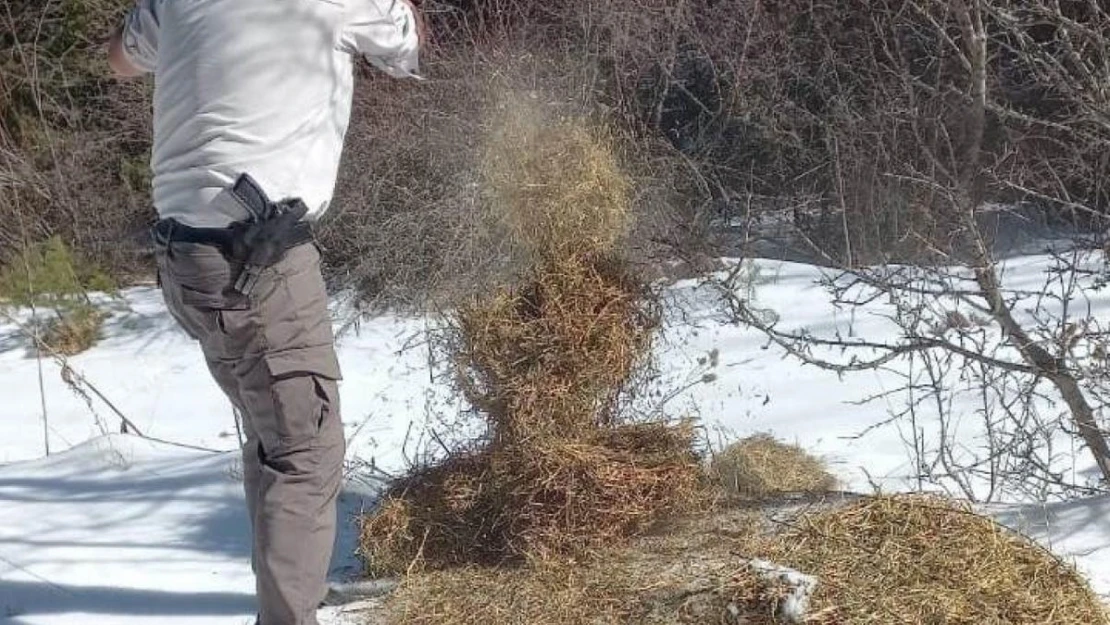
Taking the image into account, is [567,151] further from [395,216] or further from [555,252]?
[395,216]

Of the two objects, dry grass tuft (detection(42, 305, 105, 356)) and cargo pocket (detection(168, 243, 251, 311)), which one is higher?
dry grass tuft (detection(42, 305, 105, 356))

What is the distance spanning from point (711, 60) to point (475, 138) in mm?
2836

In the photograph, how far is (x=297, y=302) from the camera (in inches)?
97.3

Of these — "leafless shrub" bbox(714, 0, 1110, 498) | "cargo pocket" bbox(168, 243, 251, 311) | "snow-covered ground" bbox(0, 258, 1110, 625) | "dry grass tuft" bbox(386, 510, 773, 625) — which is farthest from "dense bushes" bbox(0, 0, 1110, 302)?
"cargo pocket" bbox(168, 243, 251, 311)

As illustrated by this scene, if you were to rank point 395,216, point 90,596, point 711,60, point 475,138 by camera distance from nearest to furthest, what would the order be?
point 90,596
point 475,138
point 395,216
point 711,60

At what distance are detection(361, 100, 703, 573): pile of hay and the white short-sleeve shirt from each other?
73 cm

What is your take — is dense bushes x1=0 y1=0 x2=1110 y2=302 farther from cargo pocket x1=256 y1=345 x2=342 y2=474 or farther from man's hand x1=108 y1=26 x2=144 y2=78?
cargo pocket x1=256 y1=345 x2=342 y2=474

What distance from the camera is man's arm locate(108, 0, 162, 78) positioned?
101 inches

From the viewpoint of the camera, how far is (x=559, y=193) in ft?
10.2

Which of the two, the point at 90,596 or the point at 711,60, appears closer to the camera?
the point at 90,596

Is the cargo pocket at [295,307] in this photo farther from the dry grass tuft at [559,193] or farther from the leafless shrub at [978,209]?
the leafless shrub at [978,209]

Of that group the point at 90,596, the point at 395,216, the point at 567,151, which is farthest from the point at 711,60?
the point at 90,596

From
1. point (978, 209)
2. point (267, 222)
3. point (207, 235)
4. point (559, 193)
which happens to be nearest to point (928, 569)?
point (559, 193)

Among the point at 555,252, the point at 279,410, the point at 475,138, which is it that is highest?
the point at 475,138
